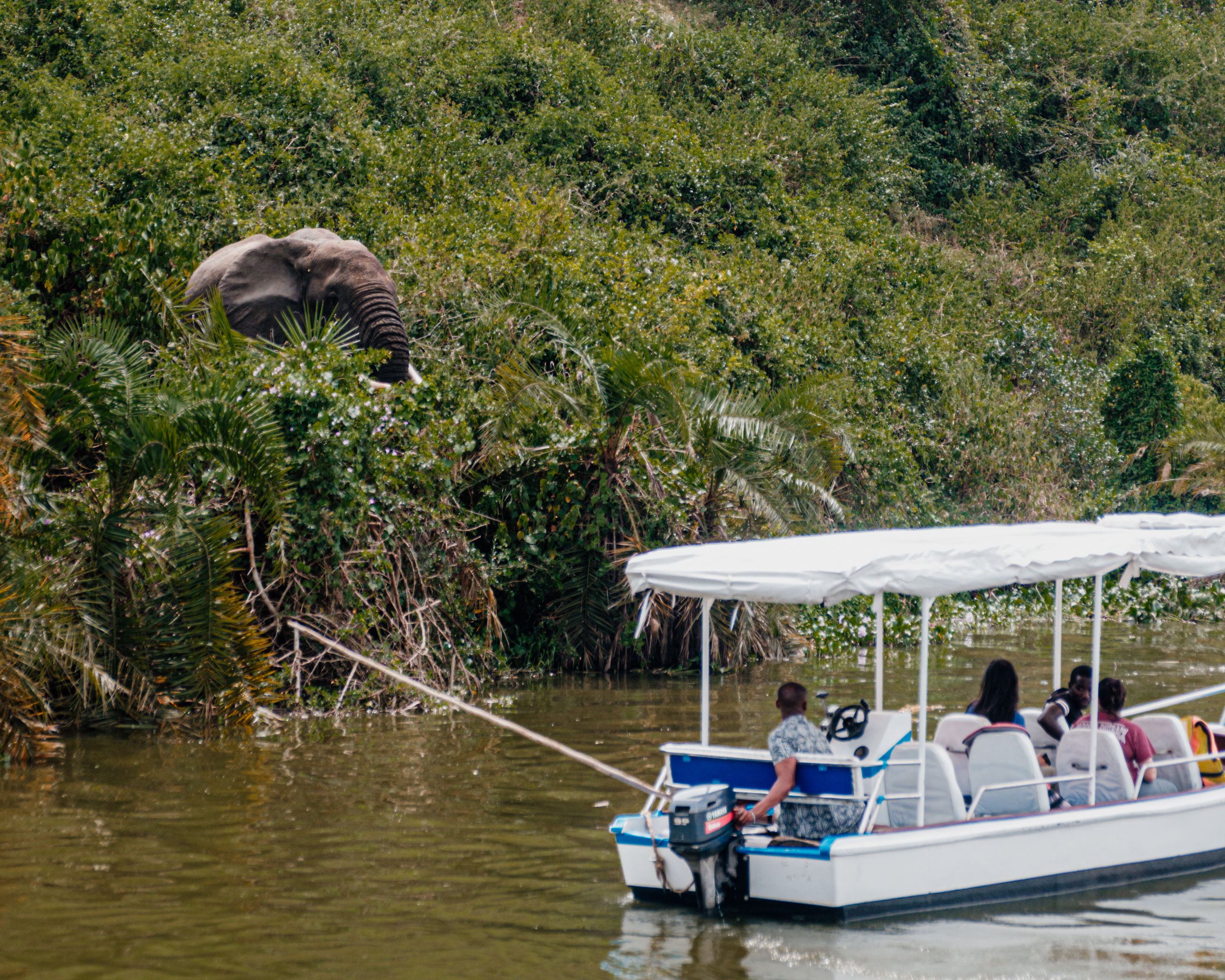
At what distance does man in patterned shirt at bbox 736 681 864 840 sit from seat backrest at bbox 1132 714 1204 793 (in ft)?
9.02

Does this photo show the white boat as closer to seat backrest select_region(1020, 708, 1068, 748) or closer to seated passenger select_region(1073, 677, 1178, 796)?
seated passenger select_region(1073, 677, 1178, 796)

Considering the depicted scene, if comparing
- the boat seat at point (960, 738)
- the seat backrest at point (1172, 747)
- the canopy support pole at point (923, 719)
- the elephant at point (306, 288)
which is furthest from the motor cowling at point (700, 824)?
the elephant at point (306, 288)

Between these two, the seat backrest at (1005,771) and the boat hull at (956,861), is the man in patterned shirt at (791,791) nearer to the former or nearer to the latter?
the boat hull at (956,861)

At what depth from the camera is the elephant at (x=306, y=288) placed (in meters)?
16.1

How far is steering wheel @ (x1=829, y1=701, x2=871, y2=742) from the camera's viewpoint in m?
8.56

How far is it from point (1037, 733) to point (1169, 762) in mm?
1047

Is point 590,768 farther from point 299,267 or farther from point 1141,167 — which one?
point 1141,167

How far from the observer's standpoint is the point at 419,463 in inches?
561

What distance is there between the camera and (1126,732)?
371 inches

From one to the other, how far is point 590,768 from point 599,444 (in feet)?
15.6

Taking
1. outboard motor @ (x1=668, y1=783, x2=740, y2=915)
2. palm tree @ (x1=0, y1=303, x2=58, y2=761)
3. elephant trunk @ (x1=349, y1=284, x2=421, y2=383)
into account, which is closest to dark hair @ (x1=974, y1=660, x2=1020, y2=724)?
outboard motor @ (x1=668, y1=783, x2=740, y2=915)

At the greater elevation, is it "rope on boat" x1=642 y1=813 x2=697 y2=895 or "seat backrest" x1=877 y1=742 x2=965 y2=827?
"seat backrest" x1=877 y1=742 x2=965 y2=827

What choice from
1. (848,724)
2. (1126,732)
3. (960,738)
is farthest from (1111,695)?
(848,724)

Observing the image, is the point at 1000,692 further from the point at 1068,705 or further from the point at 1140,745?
the point at 1068,705
